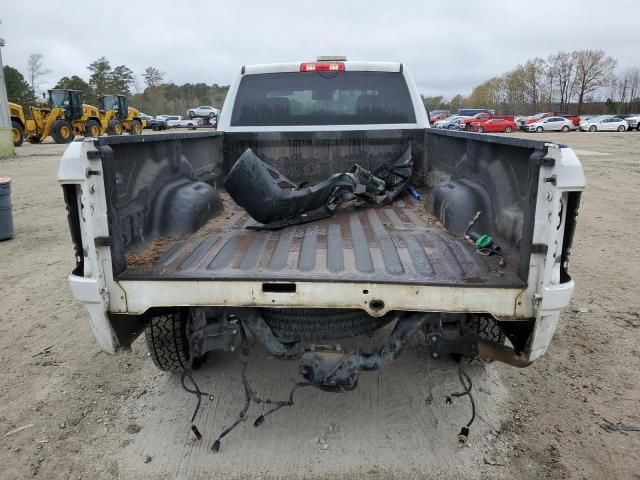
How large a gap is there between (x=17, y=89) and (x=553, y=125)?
52.0m

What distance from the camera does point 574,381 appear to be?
355 cm

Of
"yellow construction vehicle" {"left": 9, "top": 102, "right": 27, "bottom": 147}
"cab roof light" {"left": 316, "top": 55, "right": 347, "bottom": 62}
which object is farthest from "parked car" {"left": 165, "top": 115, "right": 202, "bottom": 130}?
"cab roof light" {"left": 316, "top": 55, "right": 347, "bottom": 62}

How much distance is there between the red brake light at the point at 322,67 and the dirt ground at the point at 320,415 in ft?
9.22

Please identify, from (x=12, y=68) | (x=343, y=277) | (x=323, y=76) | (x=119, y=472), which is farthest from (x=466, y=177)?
(x=12, y=68)

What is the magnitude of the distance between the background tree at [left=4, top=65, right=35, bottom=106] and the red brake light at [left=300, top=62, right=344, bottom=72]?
54.8 m

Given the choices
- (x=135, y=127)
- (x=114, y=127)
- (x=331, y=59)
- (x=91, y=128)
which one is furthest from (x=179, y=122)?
(x=331, y=59)

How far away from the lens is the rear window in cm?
496

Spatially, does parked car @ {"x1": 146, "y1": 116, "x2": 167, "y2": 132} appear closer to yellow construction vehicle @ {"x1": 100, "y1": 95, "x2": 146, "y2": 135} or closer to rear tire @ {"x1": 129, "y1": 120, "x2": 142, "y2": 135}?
yellow construction vehicle @ {"x1": 100, "y1": 95, "x2": 146, "y2": 135}

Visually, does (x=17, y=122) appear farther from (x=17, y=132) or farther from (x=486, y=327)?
(x=486, y=327)

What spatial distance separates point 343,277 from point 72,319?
326 cm

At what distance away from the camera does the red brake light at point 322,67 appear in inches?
193

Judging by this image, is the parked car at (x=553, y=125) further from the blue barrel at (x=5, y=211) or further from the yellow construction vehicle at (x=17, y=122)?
the blue barrel at (x=5, y=211)

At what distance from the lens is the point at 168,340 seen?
314 centimetres

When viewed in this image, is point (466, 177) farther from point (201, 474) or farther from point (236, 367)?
point (201, 474)
